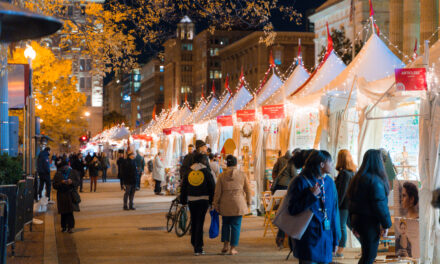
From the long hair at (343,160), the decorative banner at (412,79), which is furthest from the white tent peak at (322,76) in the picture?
the decorative banner at (412,79)

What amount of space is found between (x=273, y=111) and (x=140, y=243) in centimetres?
590

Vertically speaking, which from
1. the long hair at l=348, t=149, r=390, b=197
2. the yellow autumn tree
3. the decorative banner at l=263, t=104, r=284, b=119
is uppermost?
the yellow autumn tree

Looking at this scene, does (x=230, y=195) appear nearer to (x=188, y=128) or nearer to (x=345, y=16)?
(x=188, y=128)

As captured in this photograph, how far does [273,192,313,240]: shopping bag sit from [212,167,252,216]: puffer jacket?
188 inches

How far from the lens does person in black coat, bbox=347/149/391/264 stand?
Answer: 8.52 metres

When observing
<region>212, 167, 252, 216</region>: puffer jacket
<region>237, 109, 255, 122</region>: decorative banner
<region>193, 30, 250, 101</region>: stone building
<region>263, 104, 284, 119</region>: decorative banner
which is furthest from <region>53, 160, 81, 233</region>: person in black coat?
<region>193, 30, 250, 101</region>: stone building

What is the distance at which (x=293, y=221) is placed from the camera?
717 centimetres

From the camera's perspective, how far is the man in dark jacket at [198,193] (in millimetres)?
12258

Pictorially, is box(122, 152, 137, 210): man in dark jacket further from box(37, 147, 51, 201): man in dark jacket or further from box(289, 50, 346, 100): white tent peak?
box(289, 50, 346, 100): white tent peak

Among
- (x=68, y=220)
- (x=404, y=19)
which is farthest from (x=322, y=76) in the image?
(x=404, y=19)

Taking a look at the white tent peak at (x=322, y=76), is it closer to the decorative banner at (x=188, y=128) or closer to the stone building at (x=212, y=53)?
the decorative banner at (x=188, y=128)

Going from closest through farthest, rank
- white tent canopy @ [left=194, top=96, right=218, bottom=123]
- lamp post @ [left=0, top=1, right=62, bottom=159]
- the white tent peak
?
lamp post @ [left=0, top=1, right=62, bottom=159] < the white tent peak < white tent canopy @ [left=194, top=96, right=218, bottom=123]

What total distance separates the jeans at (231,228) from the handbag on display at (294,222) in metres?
4.92

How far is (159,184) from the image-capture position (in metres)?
32.0
